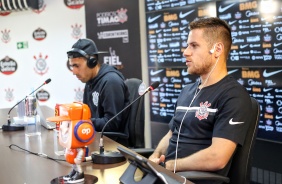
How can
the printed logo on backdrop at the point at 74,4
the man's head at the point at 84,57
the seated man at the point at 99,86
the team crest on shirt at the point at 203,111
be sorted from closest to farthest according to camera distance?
the team crest on shirt at the point at 203,111 → the seated man at the point at 99,86 → the man's head at the point at 84,57 → the printed logo on backdrop at the point at 74,4

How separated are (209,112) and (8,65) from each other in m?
4.27

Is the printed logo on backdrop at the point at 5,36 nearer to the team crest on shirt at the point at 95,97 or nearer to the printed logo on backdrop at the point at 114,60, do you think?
the printed logo on backdrop at the point at 114,60

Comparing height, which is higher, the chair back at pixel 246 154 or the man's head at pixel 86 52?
the man's head at pixel 86 52

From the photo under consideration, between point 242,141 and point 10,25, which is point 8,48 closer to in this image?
point 10,25

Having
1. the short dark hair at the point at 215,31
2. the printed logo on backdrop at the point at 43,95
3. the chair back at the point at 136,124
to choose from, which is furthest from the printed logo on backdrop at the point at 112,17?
the short dark hair at the point at 215,31

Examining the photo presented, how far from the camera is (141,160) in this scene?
3.95 feet

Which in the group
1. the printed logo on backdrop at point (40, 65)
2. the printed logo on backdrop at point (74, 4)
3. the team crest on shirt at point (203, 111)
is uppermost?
the printed logo on backdrop at point (74, 4)

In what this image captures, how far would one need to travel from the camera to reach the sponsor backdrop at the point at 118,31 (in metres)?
4.30

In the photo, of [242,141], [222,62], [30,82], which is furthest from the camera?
[30,82]

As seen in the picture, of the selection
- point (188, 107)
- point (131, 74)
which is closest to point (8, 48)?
point (131, 74)

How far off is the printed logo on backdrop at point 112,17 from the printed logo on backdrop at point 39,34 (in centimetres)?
106

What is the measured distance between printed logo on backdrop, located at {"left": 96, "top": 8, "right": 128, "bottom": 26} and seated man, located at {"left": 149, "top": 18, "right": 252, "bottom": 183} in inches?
98.0

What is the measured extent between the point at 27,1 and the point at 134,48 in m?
1.84

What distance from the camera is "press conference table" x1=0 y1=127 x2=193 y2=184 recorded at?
1.53 m
